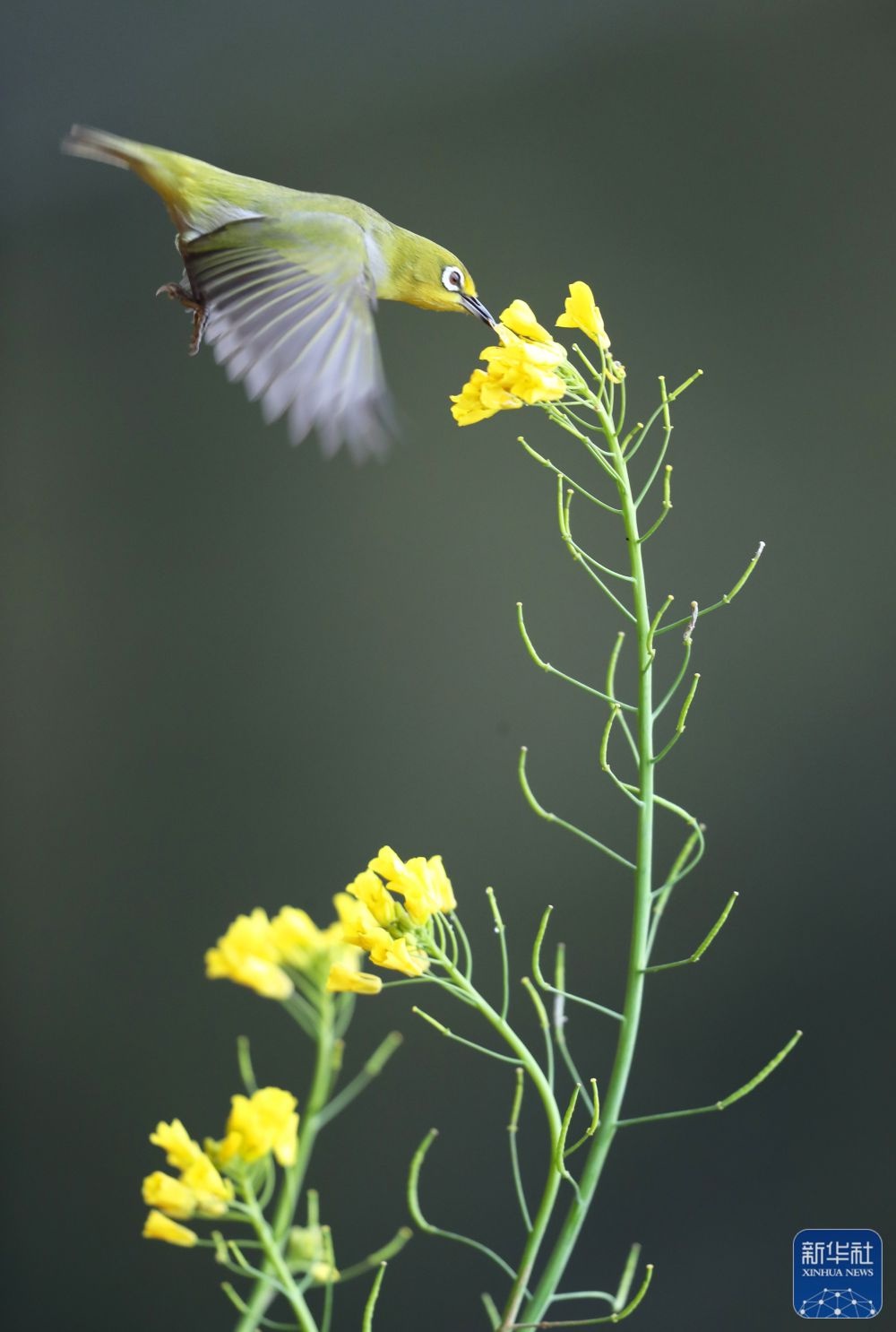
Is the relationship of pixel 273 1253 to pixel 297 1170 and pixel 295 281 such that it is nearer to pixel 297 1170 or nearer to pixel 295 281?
pixel 297 1170

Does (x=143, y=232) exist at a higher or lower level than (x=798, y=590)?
higher

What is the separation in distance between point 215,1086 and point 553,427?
2.50 feet

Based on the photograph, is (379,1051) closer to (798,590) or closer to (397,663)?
(397,663)

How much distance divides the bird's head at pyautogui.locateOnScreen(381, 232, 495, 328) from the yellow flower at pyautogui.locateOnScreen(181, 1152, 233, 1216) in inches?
23.8

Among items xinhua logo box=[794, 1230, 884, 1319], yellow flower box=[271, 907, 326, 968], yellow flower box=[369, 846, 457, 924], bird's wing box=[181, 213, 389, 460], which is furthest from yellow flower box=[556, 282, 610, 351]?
xinhua logo box=[794, 1230, 884, 1319]

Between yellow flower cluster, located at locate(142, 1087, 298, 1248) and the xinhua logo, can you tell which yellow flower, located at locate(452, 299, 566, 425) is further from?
the xinhua logo

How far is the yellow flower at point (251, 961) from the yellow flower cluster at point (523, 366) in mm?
332

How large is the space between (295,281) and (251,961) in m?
0.42

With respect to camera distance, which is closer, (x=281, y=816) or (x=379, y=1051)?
(x=379, y=1051)

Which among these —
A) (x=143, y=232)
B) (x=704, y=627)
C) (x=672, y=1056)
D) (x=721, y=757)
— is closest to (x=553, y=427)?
(x=704, y=627)

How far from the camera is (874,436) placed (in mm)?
1179

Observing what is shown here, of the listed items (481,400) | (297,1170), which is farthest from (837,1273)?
(481,400)

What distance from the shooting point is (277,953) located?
78 centimetres

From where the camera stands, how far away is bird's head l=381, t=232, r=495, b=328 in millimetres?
895
